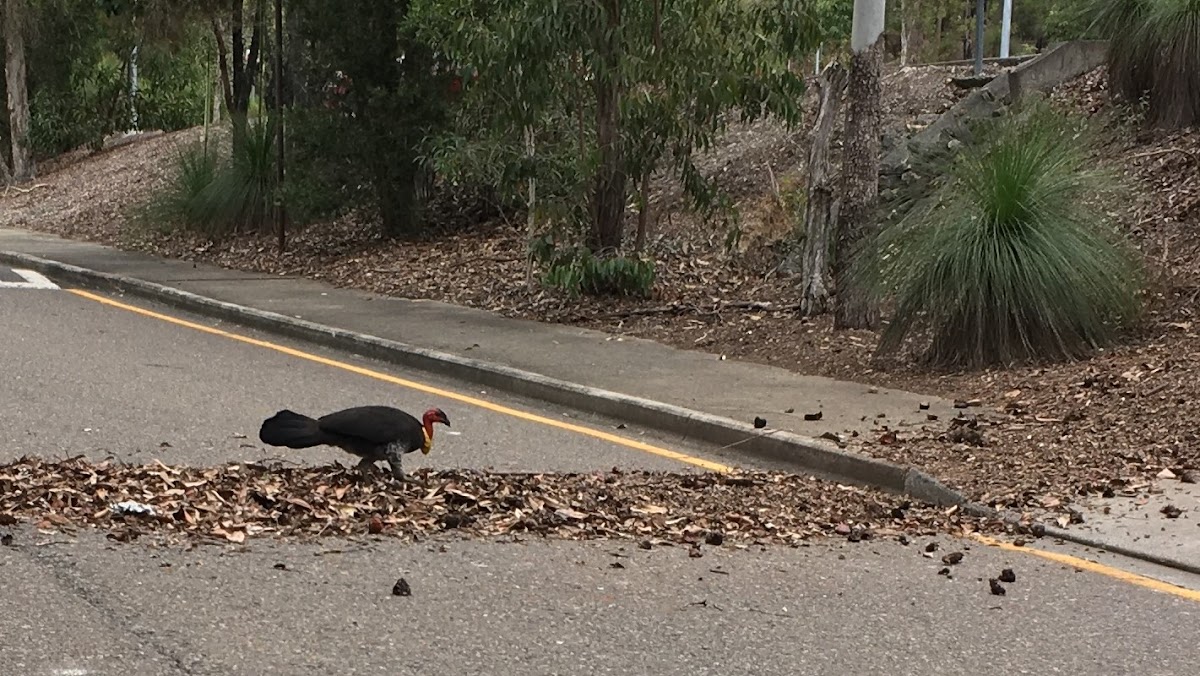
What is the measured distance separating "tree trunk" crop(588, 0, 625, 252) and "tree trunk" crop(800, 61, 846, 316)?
6.09 feet

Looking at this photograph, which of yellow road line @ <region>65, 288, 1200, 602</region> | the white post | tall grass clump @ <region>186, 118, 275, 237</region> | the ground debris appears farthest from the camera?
the white post

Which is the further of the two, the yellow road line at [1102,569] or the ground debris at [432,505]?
the ground debris at [432,505]

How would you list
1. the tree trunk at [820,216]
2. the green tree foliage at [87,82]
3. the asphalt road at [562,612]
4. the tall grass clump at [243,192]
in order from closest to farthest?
the asphalt road at [562,612]
the tree trunk at [820,216]
the tall grass clump at [243,192]
the green tree foliage at [87,82]

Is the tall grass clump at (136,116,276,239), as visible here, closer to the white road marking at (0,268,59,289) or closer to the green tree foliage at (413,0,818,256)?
the white road marking at (0,268,59,289)

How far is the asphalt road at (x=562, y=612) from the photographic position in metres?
4.95

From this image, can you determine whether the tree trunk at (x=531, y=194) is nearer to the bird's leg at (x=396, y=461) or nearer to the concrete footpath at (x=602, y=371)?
the concrete footpath at (x=602, y=371)

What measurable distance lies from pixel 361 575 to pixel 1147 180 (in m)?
9.14

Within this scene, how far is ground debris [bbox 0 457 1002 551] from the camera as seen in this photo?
6336 mm

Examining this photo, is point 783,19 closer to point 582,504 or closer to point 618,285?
point 618,285

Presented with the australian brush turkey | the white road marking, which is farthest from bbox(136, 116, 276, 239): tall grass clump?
the australian brush turkey

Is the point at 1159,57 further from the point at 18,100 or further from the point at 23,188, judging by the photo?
the point at 18,100

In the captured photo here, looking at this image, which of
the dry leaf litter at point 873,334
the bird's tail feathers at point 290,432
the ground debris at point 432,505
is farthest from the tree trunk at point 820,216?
the bird's tail feathers at point 290,432

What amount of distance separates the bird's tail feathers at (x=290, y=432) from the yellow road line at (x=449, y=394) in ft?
8.49

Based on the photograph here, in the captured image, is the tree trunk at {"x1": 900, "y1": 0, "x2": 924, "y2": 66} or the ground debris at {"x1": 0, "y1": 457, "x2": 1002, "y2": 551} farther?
the tree trunk at {"x1": 900, "y1": 0, "x2": 924, "y2": 66}
